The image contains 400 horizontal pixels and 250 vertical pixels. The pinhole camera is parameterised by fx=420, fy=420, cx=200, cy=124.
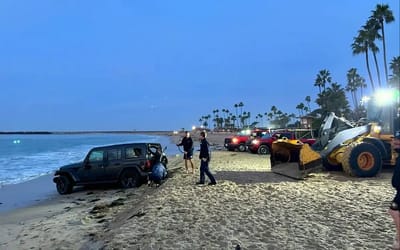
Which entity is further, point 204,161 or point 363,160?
point 363,160

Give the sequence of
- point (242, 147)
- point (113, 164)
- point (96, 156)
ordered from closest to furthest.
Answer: point (113, 164) → point (96, 156) → point (242, 147)

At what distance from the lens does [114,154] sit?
15.6 metres

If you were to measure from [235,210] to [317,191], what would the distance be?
129 inches

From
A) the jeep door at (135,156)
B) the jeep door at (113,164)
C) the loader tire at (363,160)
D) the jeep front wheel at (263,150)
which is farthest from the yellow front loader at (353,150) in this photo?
the jeep front wheel at (263,150)

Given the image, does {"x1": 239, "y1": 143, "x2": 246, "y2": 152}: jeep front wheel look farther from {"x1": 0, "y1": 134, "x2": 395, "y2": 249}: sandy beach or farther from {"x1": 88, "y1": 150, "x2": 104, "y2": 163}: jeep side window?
{"x1": 0, "y1": 134, "x2": 395, "y2": 249}: sandy beach

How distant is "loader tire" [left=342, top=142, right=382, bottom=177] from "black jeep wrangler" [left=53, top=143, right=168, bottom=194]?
6611mm

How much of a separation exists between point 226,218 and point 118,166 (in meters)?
8.27

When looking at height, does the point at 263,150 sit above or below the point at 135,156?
below

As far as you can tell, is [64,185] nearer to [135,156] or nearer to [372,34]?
[135,156]

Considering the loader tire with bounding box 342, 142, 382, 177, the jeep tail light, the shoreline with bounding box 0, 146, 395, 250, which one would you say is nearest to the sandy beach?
the shoreline with bounding box 0, 146, 395, 250

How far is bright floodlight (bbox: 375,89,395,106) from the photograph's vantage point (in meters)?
14.2

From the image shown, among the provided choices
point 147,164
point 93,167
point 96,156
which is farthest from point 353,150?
point 93,167

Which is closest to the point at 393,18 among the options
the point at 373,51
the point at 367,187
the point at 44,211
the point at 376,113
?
the point at 373,51

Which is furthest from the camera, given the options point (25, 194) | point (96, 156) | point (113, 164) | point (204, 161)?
point (25, 194)
